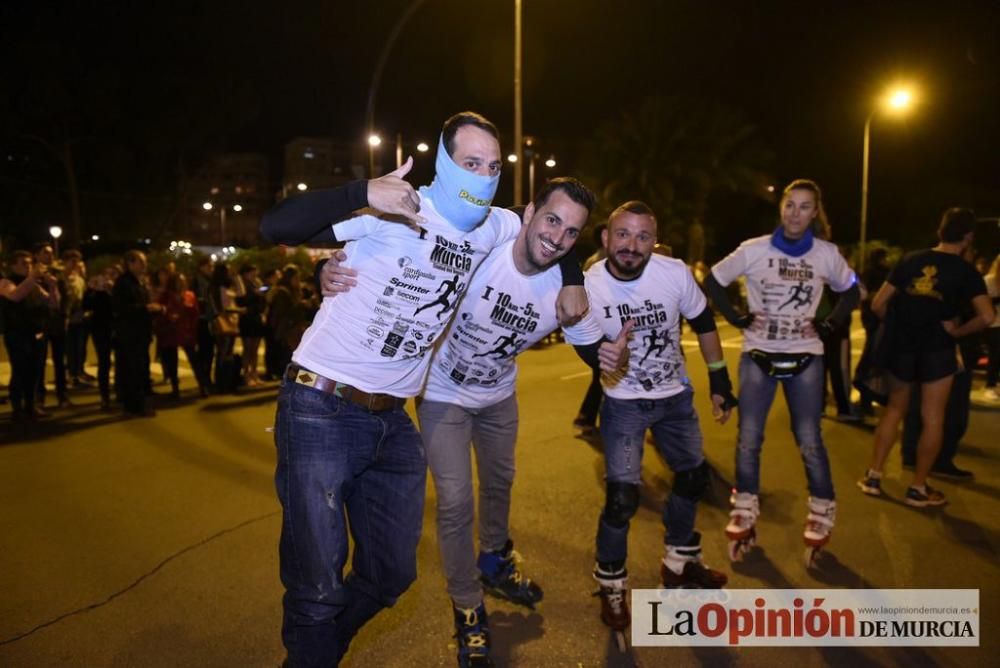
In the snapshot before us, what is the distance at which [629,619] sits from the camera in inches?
145

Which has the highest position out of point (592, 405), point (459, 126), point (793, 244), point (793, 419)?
point (459, 126)

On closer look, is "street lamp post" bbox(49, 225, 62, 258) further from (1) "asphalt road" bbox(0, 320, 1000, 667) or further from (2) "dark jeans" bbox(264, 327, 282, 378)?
(1) "asphalt road" bbox(0, 320, 1000, 667)

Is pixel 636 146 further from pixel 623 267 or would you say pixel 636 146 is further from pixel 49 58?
pixel 623 267

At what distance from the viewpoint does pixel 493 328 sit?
3592mm

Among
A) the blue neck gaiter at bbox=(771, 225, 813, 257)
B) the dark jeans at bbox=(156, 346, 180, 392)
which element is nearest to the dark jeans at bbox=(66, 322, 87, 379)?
the dark jeans at bbox=(156, 346, 180, 392)

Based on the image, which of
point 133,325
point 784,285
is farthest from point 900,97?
point 133,325

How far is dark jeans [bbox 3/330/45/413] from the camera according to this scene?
8195 mm

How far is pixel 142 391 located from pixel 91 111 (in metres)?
25.7

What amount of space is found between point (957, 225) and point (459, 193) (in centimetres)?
410

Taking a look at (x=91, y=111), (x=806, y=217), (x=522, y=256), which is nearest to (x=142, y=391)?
(x=522, y=256)

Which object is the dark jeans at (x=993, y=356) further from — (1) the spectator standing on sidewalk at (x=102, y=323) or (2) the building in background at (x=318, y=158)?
(2) the building in background at (x=318, y=158)

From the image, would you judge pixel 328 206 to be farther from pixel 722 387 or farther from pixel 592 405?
pixel 592 405

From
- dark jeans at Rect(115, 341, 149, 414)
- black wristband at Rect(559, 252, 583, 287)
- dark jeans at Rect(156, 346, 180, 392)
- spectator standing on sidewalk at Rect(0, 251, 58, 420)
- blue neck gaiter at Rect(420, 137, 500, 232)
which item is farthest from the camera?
dark jeans at Rect(156, 346, 180, 392)

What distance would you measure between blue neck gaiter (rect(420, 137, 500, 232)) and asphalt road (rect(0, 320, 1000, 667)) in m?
1.92
